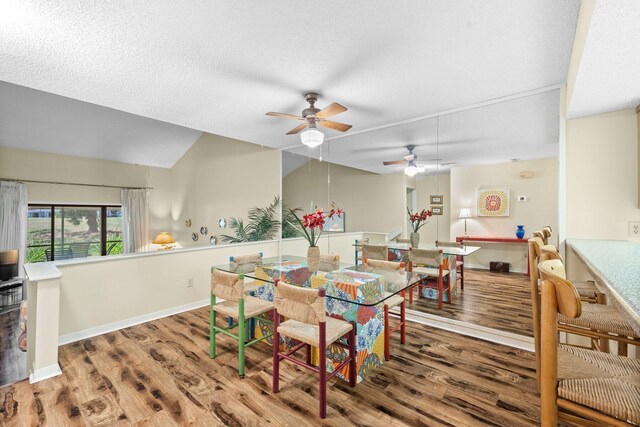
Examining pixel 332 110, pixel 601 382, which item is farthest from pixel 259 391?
pixel 332 110

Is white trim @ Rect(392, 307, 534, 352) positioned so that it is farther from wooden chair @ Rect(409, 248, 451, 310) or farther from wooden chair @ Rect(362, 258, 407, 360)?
wooden chair @ Rect(362, 258, 407, 360)

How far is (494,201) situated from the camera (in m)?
2.96

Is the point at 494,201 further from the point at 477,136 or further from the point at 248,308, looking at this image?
the point at 248,308

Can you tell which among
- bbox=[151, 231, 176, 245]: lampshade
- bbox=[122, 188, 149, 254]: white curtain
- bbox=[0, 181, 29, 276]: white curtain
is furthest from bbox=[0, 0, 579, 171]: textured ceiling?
bbox=[151, 231, 176, 245]: lampshade

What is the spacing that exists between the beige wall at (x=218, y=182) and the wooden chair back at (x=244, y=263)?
2.02 meters

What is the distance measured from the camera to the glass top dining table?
6.19 feet

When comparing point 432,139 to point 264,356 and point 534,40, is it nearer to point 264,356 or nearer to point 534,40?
point 534,40

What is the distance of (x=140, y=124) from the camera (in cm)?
569

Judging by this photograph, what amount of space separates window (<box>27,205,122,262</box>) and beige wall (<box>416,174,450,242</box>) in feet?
22.0

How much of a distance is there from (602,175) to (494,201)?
825 millimetres

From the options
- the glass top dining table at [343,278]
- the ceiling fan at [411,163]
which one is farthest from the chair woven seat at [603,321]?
the ceiling fan at [411,163]

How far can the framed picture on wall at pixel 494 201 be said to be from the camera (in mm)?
2889

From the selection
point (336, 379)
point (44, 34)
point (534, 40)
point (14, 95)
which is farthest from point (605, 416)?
point (14, 95)

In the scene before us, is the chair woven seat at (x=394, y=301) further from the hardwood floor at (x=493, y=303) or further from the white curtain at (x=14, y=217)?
the white curtain at (x=14, y=217)
